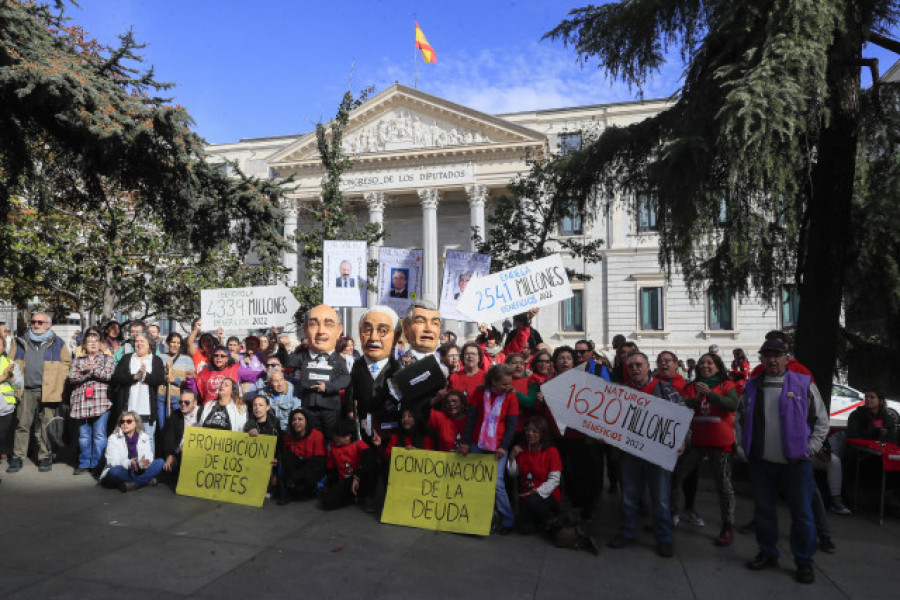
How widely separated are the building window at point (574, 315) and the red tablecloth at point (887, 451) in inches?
1103

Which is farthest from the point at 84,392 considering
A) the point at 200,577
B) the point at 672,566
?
the point at 672,566

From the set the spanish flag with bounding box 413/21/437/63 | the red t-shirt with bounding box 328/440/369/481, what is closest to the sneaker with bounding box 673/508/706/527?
the red t-shirt with bounding box 328/440/369/481

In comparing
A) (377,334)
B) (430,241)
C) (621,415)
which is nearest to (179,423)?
(377,334)

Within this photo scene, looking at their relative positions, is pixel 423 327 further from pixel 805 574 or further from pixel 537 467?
pixel 805 574

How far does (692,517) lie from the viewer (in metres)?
6.16

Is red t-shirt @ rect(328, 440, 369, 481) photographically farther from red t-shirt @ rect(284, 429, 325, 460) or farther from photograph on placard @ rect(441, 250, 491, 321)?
photograph on placard @ rect(441, 250, 491, 321)

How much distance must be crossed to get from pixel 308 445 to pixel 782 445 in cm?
458

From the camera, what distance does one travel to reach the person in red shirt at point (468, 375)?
6512mm

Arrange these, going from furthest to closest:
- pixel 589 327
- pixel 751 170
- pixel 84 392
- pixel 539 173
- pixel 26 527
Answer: pixel 589 327, pixel 539 173, pixel 84 392, pixel 751 170, pixel 26 527

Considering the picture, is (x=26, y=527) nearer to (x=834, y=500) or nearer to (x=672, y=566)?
(x=672, y=566)

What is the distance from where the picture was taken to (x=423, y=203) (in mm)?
35875

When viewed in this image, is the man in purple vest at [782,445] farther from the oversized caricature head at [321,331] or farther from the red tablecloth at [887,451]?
the oversized caricature head at [321,331]

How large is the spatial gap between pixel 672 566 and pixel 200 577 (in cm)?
A: 356

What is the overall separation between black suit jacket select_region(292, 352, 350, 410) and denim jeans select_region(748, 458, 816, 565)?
409 centimetres
